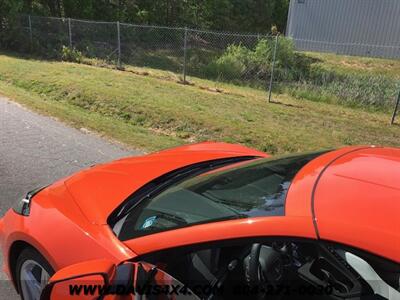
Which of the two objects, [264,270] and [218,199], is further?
[218,199]

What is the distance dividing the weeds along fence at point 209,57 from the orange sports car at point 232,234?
928cm

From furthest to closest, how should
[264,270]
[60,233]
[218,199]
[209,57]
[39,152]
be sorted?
[209,57] → [39,152] → [60,233] → [218,199] → [264,270]

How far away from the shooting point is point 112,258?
87.4 inches

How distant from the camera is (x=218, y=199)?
2283mm

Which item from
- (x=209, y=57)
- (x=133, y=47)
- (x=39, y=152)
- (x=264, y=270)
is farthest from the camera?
(x=133, y=47)

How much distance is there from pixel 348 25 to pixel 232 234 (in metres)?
20.5

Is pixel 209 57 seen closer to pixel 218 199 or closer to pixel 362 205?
pixel 218 199

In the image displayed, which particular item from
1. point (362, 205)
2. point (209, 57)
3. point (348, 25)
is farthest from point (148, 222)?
point (348, 25)

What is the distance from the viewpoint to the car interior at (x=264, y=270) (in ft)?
6.17

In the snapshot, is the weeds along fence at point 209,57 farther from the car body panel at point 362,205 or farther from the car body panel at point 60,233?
the car body panel at point 362,205

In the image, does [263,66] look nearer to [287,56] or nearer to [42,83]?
[287,56]

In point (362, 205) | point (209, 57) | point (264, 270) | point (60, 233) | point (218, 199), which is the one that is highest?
point (362, 205)

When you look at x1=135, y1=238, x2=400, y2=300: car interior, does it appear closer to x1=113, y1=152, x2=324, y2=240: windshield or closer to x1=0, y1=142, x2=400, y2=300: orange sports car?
x1=0, y1=142, x2=400, y2=300: orange sports car

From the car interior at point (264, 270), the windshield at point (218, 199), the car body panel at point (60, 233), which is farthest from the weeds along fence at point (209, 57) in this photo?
the car interior at point (264, 270)
